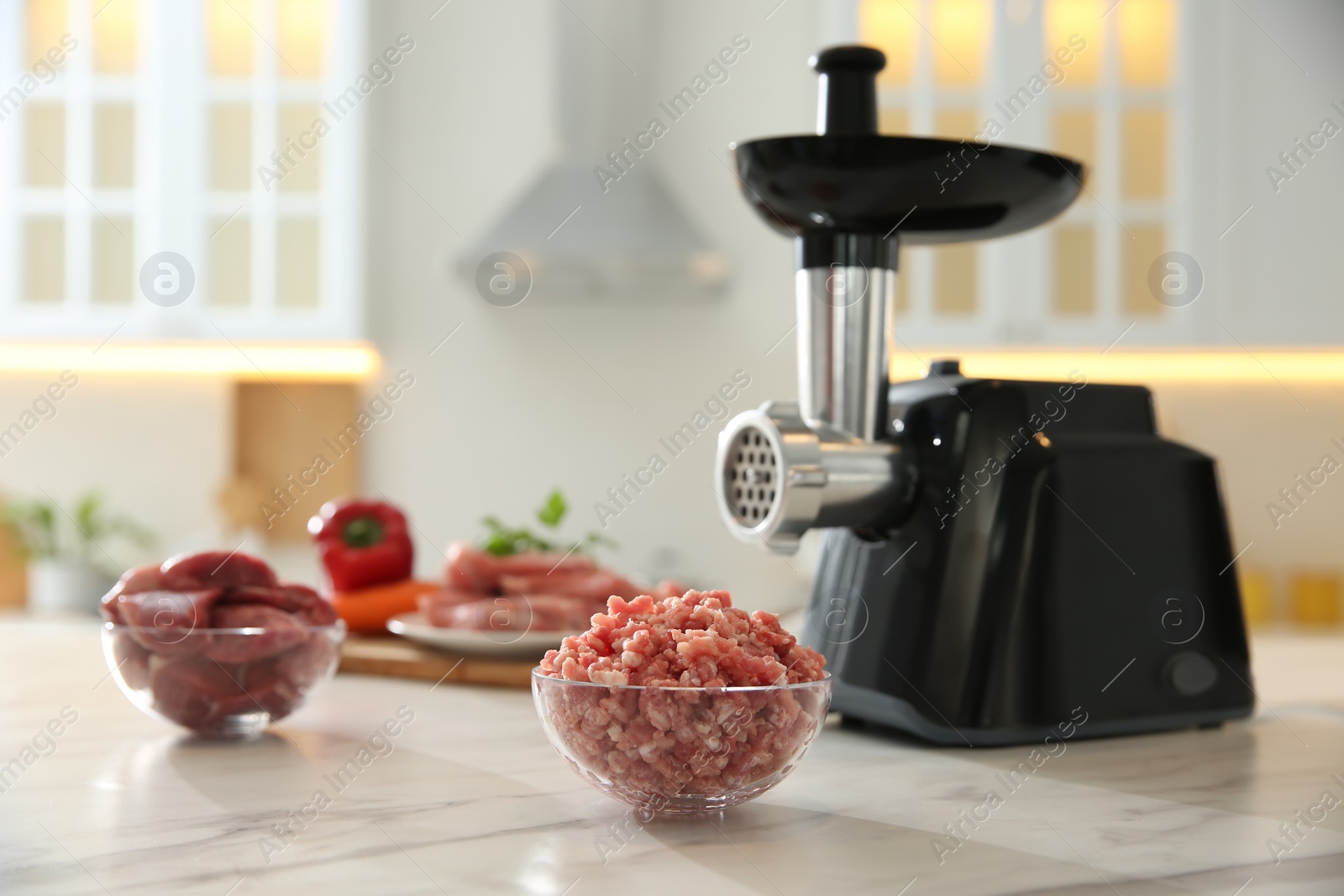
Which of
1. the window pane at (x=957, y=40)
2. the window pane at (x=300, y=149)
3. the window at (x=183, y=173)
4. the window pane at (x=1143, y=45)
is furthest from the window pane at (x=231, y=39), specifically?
the window pane at (x=1143, y=45)

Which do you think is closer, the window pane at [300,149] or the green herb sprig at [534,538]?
the green herb sprig at [534,538]

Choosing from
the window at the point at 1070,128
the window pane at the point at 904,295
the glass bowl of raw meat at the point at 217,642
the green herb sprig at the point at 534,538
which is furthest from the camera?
the window pane at the point at 904,295

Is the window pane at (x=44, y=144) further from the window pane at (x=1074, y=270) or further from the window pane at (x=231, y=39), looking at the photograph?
the window pane at (x=1074, y=270)

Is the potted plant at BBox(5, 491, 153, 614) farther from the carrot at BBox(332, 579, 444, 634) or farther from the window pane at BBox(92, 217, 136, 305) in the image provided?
the carrot at BBox(332, 579, 444, 634)

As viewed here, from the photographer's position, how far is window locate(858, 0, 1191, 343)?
7.66ft

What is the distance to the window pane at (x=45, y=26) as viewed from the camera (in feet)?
8.53

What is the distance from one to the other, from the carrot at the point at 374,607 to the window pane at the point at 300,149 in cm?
140

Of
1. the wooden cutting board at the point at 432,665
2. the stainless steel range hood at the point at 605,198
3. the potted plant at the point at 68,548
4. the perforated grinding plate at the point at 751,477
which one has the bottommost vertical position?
the potted plant at the point at 68,548

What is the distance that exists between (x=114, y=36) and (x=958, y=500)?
2393 mm

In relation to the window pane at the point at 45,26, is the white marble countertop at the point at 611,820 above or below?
below

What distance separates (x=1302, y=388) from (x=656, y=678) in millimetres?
2439

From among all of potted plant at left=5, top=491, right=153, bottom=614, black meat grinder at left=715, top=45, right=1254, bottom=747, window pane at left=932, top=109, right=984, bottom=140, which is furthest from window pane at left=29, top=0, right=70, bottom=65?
black meat grinder at left=715, top=45, right=1254, bottom=747

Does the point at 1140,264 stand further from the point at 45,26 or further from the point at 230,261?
the point at 45,26

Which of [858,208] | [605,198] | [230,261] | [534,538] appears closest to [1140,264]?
[605,198]
